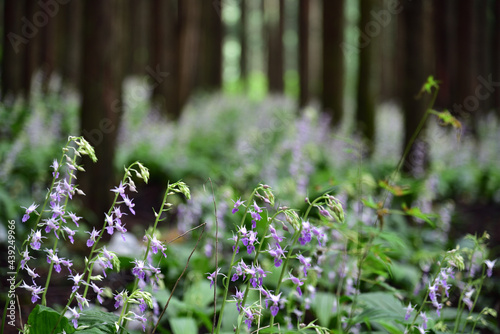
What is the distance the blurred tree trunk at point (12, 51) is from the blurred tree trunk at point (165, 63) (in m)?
3.46

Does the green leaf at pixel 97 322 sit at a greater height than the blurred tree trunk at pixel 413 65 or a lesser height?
lesser

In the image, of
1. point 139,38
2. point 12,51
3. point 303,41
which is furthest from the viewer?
point 139,38

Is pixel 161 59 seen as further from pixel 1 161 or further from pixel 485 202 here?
pixel 485 202

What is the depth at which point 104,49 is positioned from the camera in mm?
5539

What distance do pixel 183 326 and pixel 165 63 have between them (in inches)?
485

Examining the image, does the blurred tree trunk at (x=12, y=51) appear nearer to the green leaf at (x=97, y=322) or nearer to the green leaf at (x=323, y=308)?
the green leaf at (x=323, y=308)

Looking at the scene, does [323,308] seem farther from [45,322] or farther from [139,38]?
[139,38]

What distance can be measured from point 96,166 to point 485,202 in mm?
6029

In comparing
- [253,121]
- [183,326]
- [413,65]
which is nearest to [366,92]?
[413,65]

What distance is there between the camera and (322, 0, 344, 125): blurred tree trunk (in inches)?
455

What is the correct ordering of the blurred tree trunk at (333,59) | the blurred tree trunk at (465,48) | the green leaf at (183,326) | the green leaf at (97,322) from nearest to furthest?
the green leaf at (97,322) < the green leaf at (183,326) < the blurred tree trunk at (333,59) < the blurred tree trunk at (465,48)

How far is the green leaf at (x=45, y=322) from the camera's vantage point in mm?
1794

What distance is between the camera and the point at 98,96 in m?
5.54

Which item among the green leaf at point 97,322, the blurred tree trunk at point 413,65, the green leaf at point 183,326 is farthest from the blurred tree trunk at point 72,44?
the green leaf at point 97,322
